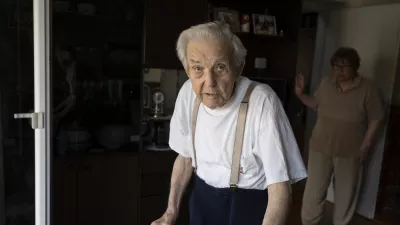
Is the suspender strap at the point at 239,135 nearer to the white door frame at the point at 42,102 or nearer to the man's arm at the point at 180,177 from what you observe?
the man's arm at the point at 180,177

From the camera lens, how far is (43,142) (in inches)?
79.7

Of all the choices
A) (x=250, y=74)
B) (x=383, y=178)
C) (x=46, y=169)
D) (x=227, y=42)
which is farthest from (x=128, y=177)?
(x=383, y=178)

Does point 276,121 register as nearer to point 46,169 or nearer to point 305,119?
point 46,169

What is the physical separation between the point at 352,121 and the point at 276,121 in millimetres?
2031

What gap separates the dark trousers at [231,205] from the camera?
118cm

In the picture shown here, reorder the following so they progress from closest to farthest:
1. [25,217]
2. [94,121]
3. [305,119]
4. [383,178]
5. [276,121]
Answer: [276,121]
[25,217]
[94,121]
[383,178]
[305,119]

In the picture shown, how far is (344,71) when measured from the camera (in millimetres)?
2863

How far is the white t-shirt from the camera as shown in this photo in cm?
106

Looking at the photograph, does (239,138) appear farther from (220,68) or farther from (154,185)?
(154,185)

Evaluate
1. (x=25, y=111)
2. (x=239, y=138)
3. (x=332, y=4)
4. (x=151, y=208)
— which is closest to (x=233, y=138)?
(x=239, y=138)

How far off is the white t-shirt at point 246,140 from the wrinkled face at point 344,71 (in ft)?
6.31

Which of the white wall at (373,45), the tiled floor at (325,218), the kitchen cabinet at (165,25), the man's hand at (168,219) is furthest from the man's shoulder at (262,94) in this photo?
the white wall at (373,45)

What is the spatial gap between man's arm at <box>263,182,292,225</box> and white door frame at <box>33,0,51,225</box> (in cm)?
140

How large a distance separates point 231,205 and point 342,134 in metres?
1.95
